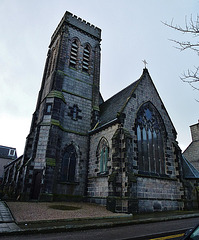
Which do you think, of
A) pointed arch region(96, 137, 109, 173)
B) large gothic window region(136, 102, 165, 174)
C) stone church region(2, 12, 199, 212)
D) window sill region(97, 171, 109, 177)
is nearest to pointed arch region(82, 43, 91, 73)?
stone church region(2, 12, 199, 212)

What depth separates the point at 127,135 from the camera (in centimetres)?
1277

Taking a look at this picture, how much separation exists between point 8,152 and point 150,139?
40.6 meters

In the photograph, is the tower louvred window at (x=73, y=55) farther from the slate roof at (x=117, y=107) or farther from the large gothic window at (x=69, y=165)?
the large gothic window at (x=69, y=165)

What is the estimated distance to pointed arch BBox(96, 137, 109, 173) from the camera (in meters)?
14.5

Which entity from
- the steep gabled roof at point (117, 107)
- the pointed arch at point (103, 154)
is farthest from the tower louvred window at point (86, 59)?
the pointed arch at point (103, 154)

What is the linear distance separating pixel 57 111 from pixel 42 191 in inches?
270

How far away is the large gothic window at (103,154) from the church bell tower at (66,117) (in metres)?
1.97

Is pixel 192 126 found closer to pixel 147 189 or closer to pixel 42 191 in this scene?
pixel 147 189

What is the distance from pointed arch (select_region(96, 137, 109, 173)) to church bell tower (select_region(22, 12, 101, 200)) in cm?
197

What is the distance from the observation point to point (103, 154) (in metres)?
15.1

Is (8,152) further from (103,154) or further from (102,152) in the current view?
(103,154)

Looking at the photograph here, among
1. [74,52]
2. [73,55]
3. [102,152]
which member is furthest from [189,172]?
[74,52]

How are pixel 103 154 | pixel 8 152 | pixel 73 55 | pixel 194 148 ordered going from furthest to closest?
pixel 8 152 < pixel 194 148 < pixel 73 55 < pixel 103 154

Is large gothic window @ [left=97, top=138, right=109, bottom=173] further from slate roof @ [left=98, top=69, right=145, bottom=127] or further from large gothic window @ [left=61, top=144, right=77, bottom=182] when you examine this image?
large gothic window @ [left=61, top=144, right=77, bottom=182]
